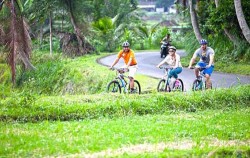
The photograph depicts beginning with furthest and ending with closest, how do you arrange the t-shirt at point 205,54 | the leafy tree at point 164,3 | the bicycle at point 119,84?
1. the leafy tree at point 164,3
2. the bicycle at point 119,84
3. the t-shirt at point 205,54

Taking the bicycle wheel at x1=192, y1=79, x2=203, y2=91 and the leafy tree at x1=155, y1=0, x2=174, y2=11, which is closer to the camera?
the bicycle wheel at x1=192, y1=79, x2=203, y2=91

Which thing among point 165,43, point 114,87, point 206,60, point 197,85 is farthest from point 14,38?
point 165,43

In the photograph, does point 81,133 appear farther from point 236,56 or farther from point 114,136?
point 236,56

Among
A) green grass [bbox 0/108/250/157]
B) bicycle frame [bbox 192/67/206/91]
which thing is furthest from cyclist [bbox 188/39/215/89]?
green grass [bbox 0/108/250/157]

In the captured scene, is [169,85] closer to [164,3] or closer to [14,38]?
[14,38]

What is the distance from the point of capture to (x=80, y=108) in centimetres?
1566

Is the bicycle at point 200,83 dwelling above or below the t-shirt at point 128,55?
below

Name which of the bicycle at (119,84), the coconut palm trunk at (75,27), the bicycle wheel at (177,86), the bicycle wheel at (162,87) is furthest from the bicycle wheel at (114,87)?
the coconut palm trunk at (75,27)

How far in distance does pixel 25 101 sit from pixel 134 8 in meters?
46.3

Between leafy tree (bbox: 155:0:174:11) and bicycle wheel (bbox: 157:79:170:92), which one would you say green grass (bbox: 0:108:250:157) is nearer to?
bicycle wheel (bbox: 157:79:170:92)

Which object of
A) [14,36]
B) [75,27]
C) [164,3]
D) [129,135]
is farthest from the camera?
[164,3]

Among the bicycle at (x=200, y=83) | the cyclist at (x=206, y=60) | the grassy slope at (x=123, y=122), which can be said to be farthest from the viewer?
the bicycle at (x=200, y=83)

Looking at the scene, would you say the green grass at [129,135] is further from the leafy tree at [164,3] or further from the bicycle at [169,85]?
the leafy tree at [164,3]

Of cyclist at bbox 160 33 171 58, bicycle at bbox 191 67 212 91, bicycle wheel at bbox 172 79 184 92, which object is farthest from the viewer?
cyclist at bbox 160 33 171 58
